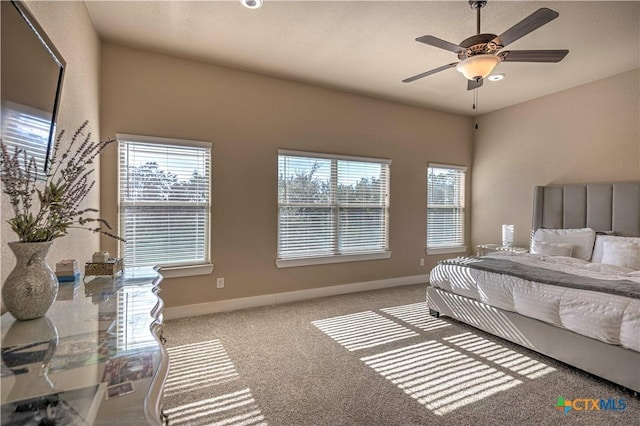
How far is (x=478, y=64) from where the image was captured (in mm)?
2480

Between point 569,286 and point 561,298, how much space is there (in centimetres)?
12

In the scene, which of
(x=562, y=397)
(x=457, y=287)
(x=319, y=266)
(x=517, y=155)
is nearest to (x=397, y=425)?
(x=562, y=397)

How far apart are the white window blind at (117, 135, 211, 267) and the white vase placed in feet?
7.57

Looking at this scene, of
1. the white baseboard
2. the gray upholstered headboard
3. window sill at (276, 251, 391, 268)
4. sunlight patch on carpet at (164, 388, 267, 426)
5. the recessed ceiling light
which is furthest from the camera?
window sill at (276, 251, 391, 268)

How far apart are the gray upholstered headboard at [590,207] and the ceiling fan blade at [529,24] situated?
2951 millimetres

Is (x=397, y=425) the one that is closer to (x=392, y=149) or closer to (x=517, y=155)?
(x=392, y=149)

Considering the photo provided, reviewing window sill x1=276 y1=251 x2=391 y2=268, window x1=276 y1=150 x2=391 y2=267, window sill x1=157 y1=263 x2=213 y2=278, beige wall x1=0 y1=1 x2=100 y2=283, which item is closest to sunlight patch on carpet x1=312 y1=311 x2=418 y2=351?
window sill x1=276 y1=251 x2=391 y2=268

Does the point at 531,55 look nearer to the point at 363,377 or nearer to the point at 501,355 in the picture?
the point at 501,355

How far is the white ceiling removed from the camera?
2768 millimetres

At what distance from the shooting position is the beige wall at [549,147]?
4.05m

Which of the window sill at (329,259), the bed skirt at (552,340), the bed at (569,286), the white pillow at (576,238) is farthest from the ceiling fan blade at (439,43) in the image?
the white pillow at (576,238)

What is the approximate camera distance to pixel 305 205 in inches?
176

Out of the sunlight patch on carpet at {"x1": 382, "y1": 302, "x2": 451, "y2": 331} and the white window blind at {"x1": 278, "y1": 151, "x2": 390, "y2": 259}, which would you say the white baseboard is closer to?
the white window blind at {"x1": 278, "y1": 151, "x2": 390, "y2": 259}

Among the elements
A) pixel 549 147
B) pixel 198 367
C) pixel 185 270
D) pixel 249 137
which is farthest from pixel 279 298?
pixel 549 147
